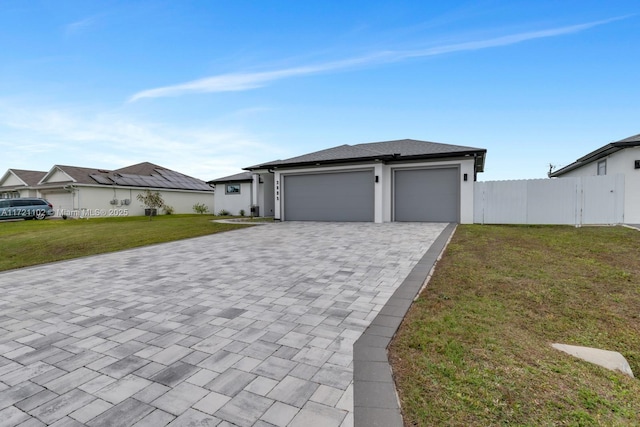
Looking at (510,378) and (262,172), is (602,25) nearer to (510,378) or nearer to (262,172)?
(510,378)

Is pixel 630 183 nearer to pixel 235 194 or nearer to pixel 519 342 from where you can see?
pixel 519 342

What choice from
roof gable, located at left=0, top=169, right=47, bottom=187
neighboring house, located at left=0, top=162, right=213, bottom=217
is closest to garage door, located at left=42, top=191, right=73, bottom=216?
neighboring house, located at left=0, top=162, right=213, bottom=217

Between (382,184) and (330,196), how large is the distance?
2822 mm

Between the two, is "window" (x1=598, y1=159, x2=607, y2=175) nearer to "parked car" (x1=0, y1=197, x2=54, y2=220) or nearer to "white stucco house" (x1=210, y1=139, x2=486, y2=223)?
"white stucco house" (x1=210, y1=139, x2=486, y2=223)

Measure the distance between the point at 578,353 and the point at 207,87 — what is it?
15.8 m

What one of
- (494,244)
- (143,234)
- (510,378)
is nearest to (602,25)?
(494,244)

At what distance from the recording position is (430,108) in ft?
52.2

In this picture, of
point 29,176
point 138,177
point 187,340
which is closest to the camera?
point 187,340

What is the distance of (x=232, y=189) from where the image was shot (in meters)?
22.1

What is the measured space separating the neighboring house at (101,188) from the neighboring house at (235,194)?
318 inches

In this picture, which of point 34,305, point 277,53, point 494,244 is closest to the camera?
point 34,305

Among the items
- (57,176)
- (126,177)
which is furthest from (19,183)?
(126,177)

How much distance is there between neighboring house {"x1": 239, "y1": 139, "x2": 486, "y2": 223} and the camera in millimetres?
13648

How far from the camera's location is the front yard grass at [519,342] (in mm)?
1960
